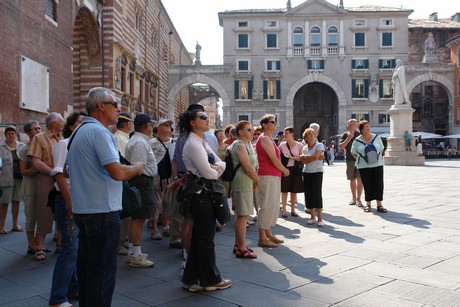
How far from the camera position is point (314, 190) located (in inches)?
302

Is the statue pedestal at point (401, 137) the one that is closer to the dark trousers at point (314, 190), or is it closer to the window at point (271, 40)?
the dark trousers at point (314, 190)

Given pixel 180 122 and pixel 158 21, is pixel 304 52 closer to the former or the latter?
pixel 158 21

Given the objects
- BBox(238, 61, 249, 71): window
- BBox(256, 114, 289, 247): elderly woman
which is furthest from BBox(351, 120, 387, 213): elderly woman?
BBox(238, 61, 249, 71): window

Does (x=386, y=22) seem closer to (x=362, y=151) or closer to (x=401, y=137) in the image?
(x=401, y=137)

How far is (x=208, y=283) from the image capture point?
436cm

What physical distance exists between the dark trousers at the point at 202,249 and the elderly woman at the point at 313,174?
139 inches

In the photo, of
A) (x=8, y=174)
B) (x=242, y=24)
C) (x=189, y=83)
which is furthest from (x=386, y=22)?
(x=8, y=174)

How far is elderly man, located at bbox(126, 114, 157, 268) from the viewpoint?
17.5 feet

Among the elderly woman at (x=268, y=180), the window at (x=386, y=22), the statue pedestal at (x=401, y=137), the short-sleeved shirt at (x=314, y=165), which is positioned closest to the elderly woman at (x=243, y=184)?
the elderly woman at (x=268, y=180)

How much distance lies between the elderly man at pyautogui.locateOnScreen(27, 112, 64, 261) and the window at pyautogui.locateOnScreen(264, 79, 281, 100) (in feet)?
128

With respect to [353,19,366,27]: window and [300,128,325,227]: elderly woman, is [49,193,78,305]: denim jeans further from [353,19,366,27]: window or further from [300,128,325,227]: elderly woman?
[353,19,366,27]: window

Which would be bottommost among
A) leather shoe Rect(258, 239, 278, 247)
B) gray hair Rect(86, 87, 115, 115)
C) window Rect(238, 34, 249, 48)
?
leather shoe Rect(258, 239, 278, 247)

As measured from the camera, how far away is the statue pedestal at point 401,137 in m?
23.5

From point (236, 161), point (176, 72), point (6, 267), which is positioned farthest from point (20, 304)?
point (176, 72)
